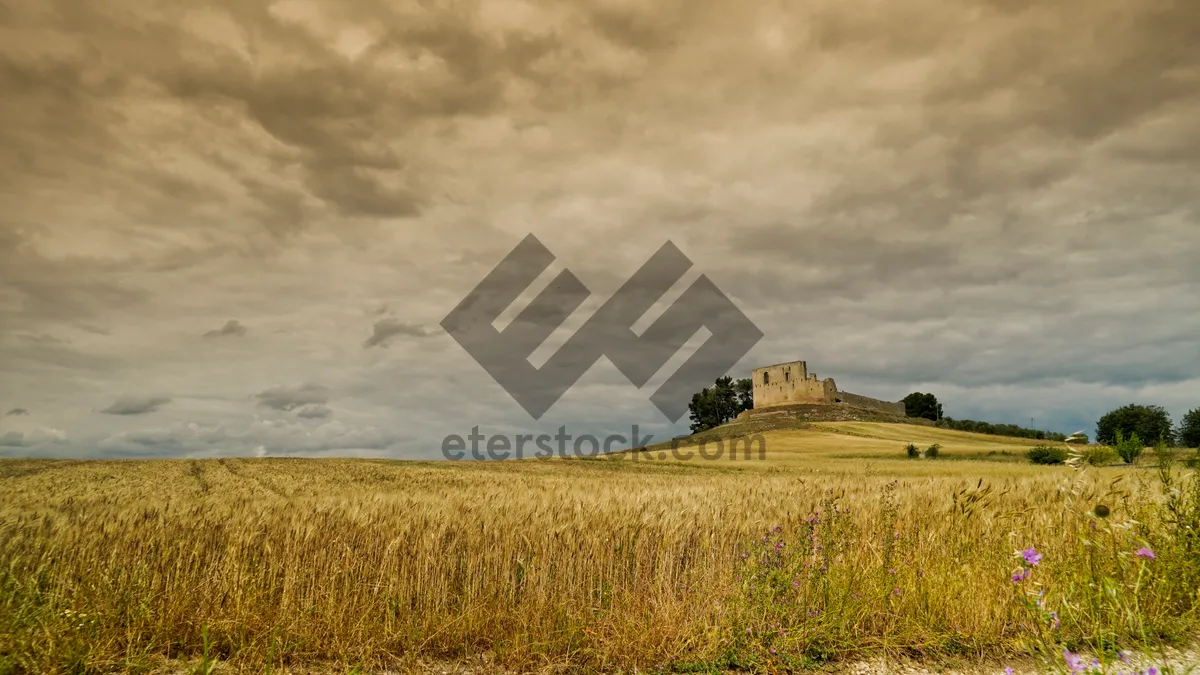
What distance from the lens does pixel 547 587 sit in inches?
233

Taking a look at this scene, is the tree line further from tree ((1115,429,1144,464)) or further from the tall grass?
the tall grass

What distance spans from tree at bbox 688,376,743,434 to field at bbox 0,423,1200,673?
116 m

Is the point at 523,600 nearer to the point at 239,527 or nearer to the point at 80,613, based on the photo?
the point at 239,527

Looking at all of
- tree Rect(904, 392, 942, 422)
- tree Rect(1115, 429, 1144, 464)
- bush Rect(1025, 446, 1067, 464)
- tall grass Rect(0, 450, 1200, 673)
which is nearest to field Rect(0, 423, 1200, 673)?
tall grass Rect(0, 450, 1200, 673)

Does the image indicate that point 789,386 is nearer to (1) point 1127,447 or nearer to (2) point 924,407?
(2) point 924,407

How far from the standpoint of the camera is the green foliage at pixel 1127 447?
7.36 meters

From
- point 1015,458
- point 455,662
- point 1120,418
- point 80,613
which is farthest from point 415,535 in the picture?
point 1120,418

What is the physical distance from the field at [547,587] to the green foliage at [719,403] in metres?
116

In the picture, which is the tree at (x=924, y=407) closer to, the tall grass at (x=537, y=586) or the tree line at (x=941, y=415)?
the tree line at (x=941, y=415)

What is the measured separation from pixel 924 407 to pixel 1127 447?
110352mm

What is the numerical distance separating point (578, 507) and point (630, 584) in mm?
1562

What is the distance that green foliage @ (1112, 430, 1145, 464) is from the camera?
7357 millimetres

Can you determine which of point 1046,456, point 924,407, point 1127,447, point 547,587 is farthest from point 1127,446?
point 924,407

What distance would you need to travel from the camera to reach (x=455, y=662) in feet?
16.9
